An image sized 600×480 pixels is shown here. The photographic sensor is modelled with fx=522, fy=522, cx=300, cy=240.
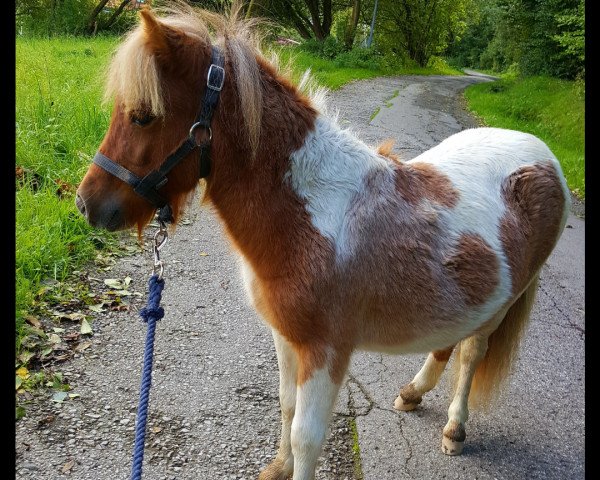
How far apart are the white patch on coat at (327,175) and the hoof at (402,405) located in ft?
4.94

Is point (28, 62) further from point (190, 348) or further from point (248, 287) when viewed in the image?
point (248, 287)

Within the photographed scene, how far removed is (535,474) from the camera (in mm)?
2799

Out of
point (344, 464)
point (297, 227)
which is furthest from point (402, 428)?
point (297, 227)

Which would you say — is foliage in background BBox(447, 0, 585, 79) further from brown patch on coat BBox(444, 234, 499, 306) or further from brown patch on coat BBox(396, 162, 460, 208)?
brown patch on coat BBox(444, 234, 499, 306)

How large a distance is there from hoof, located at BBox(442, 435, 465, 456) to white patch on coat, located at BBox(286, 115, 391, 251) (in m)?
1.54

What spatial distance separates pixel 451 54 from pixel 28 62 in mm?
47056

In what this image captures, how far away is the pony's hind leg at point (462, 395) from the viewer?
2.89 meters

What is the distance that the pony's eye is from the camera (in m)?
1.85

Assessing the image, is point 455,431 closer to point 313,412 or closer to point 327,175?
point 313,412

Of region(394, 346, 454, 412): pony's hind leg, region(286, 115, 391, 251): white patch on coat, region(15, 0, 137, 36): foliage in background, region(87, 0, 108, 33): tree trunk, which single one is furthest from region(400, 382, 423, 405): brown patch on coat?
region(87, 0, 108, 33): tree trunk

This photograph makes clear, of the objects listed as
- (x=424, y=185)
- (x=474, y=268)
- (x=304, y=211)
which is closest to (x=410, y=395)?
(x=474, y=268)

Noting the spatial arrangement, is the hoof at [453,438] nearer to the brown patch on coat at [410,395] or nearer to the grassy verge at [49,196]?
the brown patch on coat at [410,395]

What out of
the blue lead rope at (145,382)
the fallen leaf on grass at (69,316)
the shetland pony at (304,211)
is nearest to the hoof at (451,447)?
the shetland pony at (304,211)
